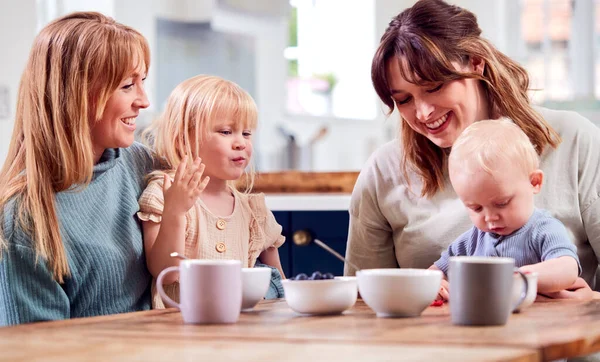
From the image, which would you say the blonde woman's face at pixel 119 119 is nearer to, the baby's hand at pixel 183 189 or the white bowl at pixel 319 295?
the baby's hand at pixel 183 189

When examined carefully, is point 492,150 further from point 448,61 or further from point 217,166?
point 217,166

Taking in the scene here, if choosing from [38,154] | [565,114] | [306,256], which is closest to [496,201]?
[565,114]

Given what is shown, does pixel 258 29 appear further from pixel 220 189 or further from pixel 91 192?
pixel 91 192

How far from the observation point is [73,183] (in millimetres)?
1749

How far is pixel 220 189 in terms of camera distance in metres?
2.17

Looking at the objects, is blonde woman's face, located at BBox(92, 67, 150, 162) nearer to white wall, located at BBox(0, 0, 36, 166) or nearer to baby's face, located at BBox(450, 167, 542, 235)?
baby's face, located at BBox(450, 167, 542, 235)

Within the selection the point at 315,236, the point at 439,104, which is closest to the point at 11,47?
the point at 315,236

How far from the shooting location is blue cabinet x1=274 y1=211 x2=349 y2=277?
2.93m

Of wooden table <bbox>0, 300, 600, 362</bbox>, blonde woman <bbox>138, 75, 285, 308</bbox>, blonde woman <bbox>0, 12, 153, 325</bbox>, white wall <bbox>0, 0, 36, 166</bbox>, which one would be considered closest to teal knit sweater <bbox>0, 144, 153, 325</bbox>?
blonde woman <bbox>0, 12, 153, 325</bbox>

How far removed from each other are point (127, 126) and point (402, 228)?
0.73 m

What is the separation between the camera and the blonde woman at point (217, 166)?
6.72 feet

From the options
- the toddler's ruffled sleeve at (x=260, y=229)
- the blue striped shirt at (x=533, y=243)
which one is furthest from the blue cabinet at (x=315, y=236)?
the blue striped shirt at (x=533, y=243)

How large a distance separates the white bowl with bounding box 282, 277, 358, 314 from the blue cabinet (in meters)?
1.49

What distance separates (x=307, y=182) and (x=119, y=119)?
1.22 metres
